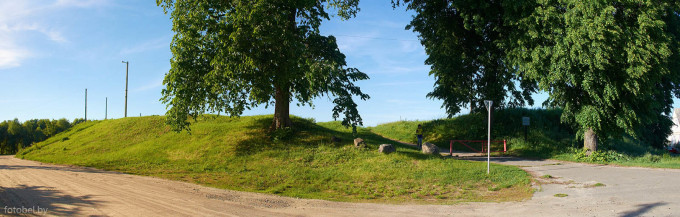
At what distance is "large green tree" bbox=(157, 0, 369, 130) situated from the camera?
58.3 ft

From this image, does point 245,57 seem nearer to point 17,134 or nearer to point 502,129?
point 502,129

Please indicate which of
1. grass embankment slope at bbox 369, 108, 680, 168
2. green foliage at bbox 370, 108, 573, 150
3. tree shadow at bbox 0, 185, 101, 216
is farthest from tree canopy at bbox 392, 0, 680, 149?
tree shadow at bbox 0, 185, 101, 216

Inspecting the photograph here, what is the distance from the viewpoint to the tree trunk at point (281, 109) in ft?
70.2

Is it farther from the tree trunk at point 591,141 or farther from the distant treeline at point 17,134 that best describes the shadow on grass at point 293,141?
the distant treeline at point 17,134

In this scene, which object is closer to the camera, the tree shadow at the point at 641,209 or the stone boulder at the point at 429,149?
the tree shadow at the point at 641,209

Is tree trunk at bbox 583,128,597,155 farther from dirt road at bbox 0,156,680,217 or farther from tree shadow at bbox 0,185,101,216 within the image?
tree shadow at bbox 0,185,101,216

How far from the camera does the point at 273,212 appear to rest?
9.52 m

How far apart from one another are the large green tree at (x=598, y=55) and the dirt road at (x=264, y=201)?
616cm

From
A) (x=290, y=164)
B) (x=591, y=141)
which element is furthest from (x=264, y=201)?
(x=591, y=141)

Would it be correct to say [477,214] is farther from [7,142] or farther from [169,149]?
[7,142]

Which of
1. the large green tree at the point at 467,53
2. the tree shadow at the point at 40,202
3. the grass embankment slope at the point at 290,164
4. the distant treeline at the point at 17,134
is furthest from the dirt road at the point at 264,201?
the distant treeline at the point at 17,134

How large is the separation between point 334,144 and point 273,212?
35.4ft

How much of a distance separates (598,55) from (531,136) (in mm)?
10845

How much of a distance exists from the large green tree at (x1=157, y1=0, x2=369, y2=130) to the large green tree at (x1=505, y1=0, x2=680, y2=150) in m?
9.51
